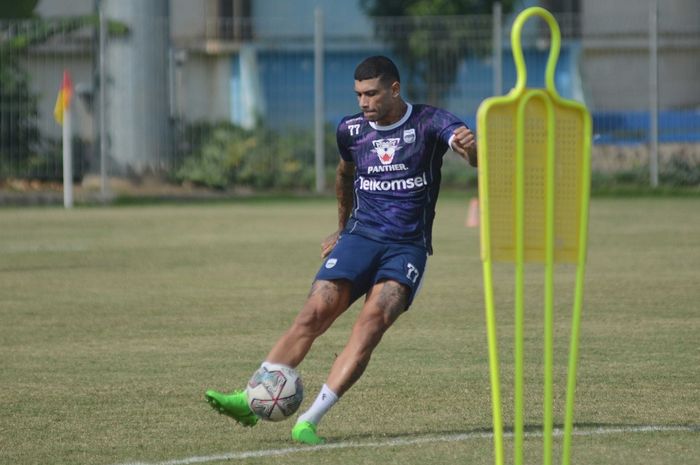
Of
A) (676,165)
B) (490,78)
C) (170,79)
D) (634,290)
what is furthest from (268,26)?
(634,290)

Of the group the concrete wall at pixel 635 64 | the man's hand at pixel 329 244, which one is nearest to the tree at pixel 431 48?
the concrete wall at pixel 635 64

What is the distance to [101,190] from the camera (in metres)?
29.3

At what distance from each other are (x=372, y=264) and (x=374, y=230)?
0.92 feet

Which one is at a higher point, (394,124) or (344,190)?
(394,124)

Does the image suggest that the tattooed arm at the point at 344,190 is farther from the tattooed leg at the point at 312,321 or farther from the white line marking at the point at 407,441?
the white line marking at the point at 407,441

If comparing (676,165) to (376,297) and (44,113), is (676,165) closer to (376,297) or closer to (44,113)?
(44,113)

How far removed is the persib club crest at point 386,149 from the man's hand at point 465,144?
501mm

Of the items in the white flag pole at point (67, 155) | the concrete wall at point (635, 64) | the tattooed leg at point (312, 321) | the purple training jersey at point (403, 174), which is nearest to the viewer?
the tattooed leg at point (312, 321)

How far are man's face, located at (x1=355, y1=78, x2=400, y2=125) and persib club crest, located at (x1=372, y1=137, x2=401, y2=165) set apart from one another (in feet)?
0.53

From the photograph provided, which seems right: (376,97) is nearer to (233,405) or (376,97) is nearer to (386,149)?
(386,149)

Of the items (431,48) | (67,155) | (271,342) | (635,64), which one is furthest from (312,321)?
(635,64)

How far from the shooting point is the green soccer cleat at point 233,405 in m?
7.21

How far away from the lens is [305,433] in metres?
7.30

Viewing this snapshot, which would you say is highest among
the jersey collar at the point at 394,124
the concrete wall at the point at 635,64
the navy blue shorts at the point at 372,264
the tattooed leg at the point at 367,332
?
the concrete wall at the point at 635,64
